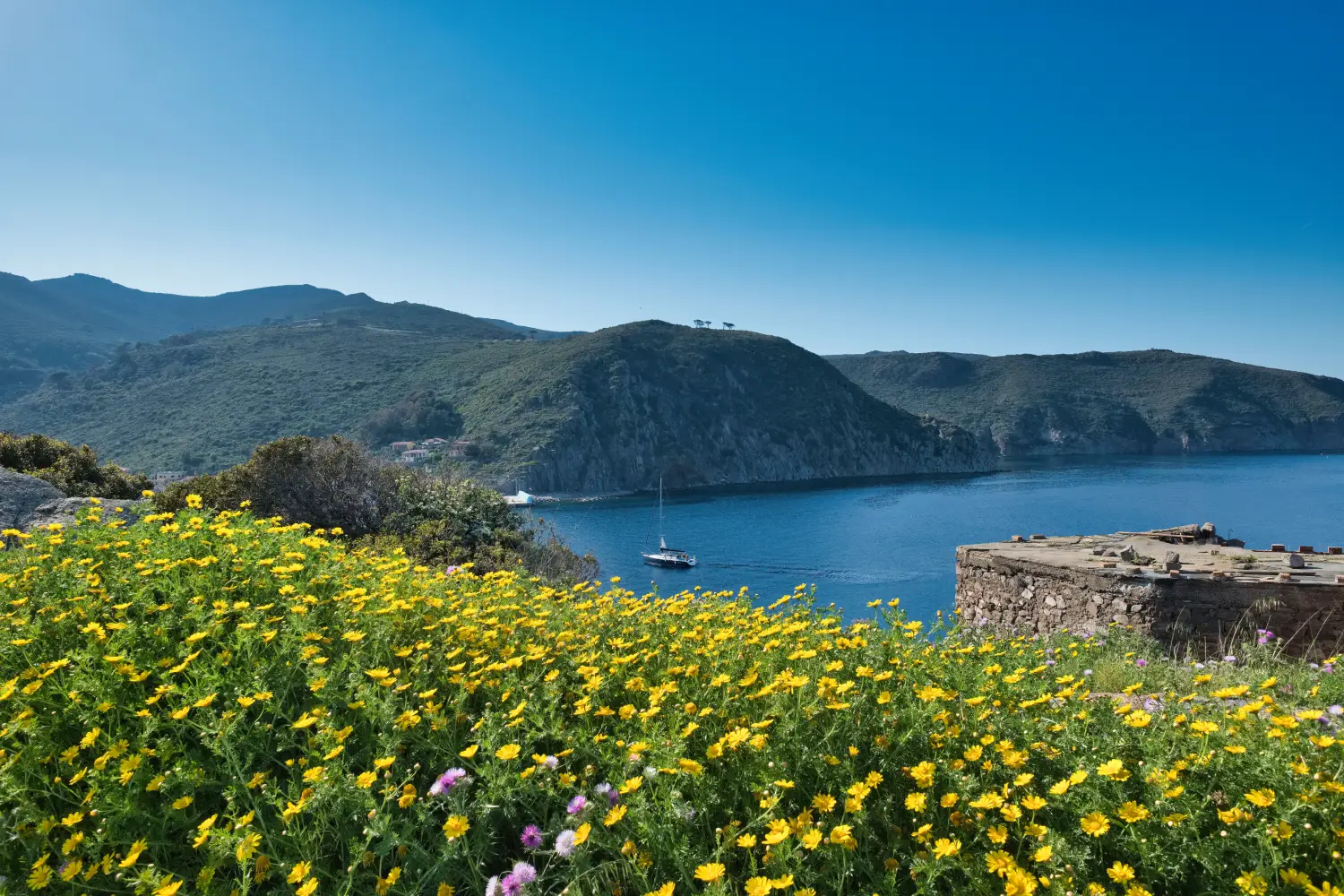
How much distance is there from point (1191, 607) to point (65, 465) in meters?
20.3

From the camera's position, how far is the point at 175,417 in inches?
3349

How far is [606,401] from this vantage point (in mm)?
109125

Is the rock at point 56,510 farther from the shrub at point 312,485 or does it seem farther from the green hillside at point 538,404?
the green hillside at point 538,404

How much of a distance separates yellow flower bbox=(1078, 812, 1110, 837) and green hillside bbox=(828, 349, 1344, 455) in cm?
15387

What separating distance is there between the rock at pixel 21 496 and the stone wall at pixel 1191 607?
47.3ft

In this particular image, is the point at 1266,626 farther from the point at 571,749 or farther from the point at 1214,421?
the point at 1214,421

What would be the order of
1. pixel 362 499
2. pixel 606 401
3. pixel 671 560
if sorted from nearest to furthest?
pixel 362 499, pixel 671 560, pixel 606 401

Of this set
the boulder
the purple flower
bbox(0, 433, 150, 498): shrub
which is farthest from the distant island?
the purple flower

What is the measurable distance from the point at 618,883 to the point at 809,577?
2090 inches

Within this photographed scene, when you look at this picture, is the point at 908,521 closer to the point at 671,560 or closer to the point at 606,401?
the point at 671,560

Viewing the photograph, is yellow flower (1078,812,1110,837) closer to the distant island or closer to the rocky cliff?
the distant island

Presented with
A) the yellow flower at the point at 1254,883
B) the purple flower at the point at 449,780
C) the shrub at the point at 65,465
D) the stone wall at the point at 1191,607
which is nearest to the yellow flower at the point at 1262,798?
the yellow flower at the point at 1254,883

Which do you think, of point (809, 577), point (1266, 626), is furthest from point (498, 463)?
point (1266, 626)

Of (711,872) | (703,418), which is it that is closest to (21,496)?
(711,872)
